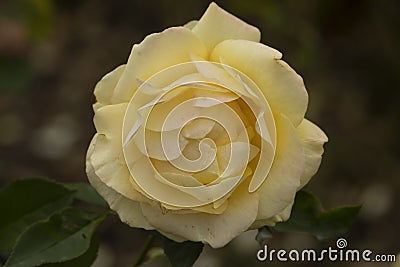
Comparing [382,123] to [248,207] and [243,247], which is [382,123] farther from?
[248,207]

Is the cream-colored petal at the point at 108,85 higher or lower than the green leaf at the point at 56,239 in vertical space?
higher

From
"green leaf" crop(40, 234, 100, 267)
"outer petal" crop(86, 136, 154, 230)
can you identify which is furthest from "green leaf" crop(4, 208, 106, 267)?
"outer petal" crop(86, 136, 154, 230)

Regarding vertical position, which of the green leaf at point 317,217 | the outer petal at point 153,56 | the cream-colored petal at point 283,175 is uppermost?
the outer petal at point 153,56

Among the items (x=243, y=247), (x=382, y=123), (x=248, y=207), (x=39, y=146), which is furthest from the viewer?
(x=39, y=146)

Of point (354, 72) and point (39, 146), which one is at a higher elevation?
point (354, 72)

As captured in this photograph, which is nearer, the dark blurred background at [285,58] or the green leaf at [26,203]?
the green leaf at [26,203]

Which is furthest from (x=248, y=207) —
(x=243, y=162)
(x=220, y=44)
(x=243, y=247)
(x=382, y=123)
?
(x=382, y=123)

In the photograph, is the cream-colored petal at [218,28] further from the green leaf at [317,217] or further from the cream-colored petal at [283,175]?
the green leaf at [317,217]

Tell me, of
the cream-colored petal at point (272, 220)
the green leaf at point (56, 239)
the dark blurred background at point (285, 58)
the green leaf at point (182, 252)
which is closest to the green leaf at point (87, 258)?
the green leaf at point (56, 239)
